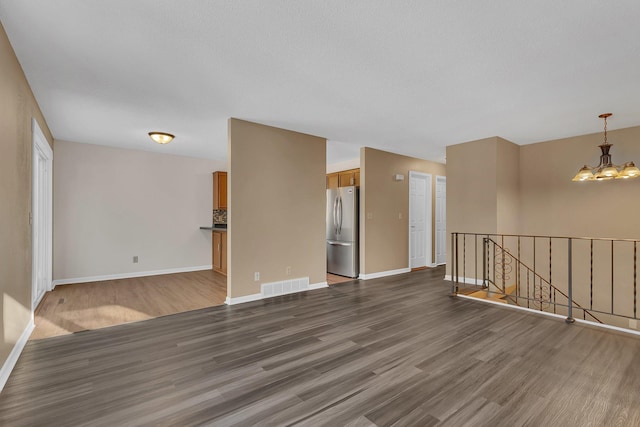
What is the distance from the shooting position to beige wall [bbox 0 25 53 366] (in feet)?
7.02

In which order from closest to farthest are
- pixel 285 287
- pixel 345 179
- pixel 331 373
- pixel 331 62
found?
pixel 331 373 → pixel 331 62 → pixel 285 287 → pixel 345 179

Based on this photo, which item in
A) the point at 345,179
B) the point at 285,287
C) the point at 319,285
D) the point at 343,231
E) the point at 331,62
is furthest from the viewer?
the point at 345,179

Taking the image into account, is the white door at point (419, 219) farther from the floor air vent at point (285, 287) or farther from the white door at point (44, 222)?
the white door at point (44, 222)

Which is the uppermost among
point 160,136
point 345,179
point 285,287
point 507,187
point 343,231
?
point 160,136

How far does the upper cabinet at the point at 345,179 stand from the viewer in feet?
20.7

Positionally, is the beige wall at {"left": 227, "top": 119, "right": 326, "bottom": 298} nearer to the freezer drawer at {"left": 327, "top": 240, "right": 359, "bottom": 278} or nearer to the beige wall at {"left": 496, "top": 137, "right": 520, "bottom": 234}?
the freezer drawer at {"left": 327, "top": 240, "right": 359, "bottom": 278}

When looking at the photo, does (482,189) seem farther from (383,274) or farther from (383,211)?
(383,274)

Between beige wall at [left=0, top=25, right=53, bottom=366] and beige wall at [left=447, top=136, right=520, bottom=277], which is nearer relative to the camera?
beige wall at [left=0, top=25, right=53, bottom=366]

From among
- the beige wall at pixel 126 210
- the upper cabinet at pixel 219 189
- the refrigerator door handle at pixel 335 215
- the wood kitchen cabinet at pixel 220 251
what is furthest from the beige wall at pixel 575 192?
the beige wall at pixel 126 210

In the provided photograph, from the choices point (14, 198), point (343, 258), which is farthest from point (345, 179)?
point (14, 198)

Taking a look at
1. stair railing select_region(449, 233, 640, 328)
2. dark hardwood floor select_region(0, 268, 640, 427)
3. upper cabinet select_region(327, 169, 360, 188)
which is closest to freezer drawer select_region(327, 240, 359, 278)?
upper cabinet select_region(327, 169, 360, 188)

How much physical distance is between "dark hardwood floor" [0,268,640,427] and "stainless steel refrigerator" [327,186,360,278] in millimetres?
2207

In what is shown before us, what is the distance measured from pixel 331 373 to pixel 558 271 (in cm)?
505

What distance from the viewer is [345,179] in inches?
259
